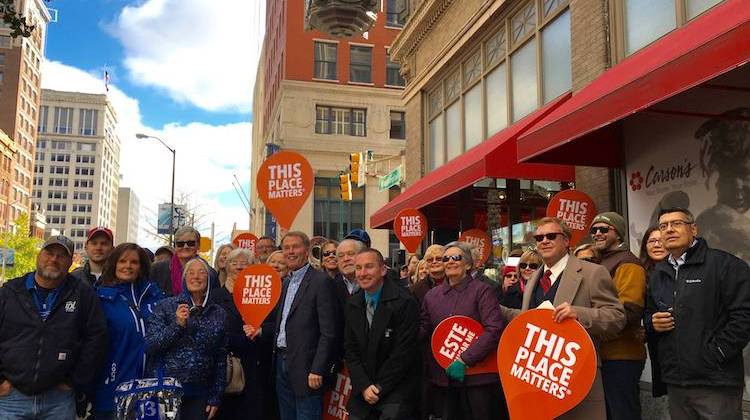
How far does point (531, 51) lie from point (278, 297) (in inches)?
293

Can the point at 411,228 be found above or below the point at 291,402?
above

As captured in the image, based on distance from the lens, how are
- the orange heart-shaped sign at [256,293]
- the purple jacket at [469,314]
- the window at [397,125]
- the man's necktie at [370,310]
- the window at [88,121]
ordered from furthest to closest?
the window at [88,121] < the window at [397,125] < the orange heart-shaped sign at [256,293] < the man's necktie at [370,310] < the purple jacket at [469,314]

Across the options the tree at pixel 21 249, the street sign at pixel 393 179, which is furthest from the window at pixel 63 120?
the street sign at pixel 393 179

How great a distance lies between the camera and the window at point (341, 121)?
39.3 m

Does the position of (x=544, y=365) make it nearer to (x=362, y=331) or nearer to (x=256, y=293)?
(x=362, y=331)

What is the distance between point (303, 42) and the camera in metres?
40.0

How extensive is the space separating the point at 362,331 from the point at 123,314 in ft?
6.46

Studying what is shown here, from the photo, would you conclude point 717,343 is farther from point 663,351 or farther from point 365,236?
point 365,236

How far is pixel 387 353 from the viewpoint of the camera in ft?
16.0

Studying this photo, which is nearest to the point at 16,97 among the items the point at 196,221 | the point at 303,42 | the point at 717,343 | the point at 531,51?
the point at 196,221

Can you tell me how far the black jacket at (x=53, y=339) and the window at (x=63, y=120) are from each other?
7008 inches

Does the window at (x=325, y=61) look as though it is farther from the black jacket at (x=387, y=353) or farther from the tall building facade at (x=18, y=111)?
the tall building facade at (x=18, y=111)

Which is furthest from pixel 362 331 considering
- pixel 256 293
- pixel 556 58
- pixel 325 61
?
pixel 325 61

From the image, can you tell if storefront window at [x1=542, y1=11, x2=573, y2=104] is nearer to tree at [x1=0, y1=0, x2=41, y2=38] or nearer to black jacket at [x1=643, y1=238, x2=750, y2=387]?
black jacket at [x1=643, y1=238, x2=750, y2=387]
